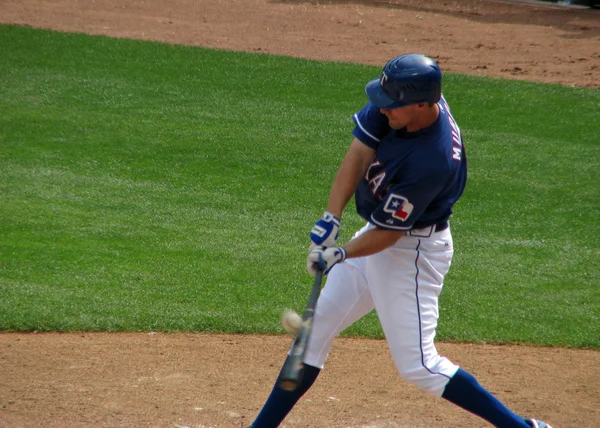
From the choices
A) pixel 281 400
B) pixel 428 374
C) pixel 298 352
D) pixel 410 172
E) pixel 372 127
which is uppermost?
pixel 372 127

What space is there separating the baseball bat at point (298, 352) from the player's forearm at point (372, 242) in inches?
6.4

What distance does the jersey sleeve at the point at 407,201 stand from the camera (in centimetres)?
317

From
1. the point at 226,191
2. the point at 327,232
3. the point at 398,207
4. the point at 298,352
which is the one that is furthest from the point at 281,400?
the point at 226,191

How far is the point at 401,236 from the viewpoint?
11.0 feet

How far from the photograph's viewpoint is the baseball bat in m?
3.11

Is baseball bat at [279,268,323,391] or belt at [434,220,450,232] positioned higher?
belt at [434,220,450,232]

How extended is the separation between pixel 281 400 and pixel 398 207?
103 cm

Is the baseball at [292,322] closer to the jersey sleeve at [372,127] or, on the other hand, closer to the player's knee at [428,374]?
the player's knee at [428,374]

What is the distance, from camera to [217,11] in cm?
1470

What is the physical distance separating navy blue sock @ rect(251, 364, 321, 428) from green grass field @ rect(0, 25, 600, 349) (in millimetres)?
1516

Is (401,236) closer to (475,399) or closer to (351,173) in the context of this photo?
(351,173)

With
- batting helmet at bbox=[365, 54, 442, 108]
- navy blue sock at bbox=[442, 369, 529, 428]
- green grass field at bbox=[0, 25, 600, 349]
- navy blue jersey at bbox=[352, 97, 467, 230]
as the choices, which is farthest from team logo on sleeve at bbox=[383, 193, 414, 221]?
green grass field at bbox=[0, 25, 600, 349]

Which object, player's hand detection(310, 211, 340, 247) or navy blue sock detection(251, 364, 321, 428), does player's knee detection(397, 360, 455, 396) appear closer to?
navy blue sock detection(251, 364, 321, 428)

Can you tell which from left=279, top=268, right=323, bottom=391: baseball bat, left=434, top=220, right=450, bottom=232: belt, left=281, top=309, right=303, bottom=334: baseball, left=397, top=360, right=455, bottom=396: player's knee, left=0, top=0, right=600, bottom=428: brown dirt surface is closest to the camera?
left=279, top=268, right=323, bottom=391: baseball bat
